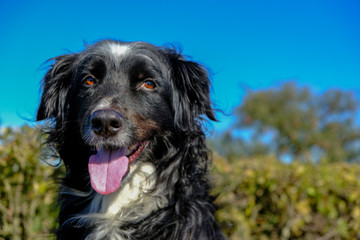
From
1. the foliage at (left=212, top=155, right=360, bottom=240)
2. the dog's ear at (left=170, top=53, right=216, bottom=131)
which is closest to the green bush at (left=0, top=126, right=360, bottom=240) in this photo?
the foliage at (left=212, top=155, right=360, bottom=240)

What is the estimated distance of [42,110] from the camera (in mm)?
3301

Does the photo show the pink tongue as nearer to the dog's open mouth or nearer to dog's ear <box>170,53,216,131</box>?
the dog's open mouth

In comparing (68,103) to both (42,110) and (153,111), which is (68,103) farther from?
(153,111)

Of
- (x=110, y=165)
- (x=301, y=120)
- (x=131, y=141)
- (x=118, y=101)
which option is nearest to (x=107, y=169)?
(x=110, y=165)

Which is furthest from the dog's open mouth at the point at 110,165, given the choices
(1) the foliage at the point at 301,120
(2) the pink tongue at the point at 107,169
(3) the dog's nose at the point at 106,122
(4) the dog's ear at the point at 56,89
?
(1) the foliage at the point at 301,120

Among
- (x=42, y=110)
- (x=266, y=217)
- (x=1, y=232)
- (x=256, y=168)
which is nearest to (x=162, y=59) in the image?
(x=42, y=110)

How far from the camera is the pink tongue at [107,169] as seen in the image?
2.69 metres

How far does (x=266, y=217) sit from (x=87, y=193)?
3.38m

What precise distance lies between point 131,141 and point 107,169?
29 centimetres

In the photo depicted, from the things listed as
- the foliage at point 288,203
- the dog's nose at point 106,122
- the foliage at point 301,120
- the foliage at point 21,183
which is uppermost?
the foliage at point 301,120

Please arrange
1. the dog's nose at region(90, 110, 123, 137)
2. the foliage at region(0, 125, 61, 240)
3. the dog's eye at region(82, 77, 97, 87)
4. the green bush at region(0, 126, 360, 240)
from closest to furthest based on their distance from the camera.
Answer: the dog's nose at region(90, 110, 123, 137) < the dog's eye at region(82, 77, 97, 87) < the foliage at region(0, 125, 61, 240) < the green bush at region(0, 126, 360, 240)

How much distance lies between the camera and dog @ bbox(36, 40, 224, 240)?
2.77 meters

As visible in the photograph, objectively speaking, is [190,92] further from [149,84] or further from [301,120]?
[301,120]

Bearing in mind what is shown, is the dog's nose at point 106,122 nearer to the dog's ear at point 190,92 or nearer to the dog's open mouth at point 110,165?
the dog's open mouth at point 110,165
